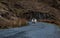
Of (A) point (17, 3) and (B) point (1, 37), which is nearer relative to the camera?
(B) point (1, 37)

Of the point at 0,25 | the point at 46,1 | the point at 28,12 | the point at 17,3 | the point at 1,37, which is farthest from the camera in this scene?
the point at 46,1

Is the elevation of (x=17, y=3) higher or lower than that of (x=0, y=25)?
higher

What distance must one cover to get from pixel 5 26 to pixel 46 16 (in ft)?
38.5

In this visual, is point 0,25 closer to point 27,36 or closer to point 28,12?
point 27,36

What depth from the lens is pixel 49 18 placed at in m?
28.9

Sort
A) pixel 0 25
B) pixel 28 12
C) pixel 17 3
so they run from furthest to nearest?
pixel 17 3 < pixel 28 12 < pixel 0 25

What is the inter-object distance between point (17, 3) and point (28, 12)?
3066 millimetres

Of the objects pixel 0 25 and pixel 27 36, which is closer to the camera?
pixel 27 36

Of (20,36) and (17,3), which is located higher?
(17,3)

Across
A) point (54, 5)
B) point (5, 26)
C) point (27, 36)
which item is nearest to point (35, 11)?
point (54, 5)

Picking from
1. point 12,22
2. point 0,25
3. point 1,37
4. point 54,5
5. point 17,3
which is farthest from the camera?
point 54,5

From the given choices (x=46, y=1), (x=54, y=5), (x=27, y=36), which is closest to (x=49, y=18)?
(x=54, y=5)

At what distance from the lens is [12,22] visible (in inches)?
770

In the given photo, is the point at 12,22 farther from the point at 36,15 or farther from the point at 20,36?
the point at 36,15
